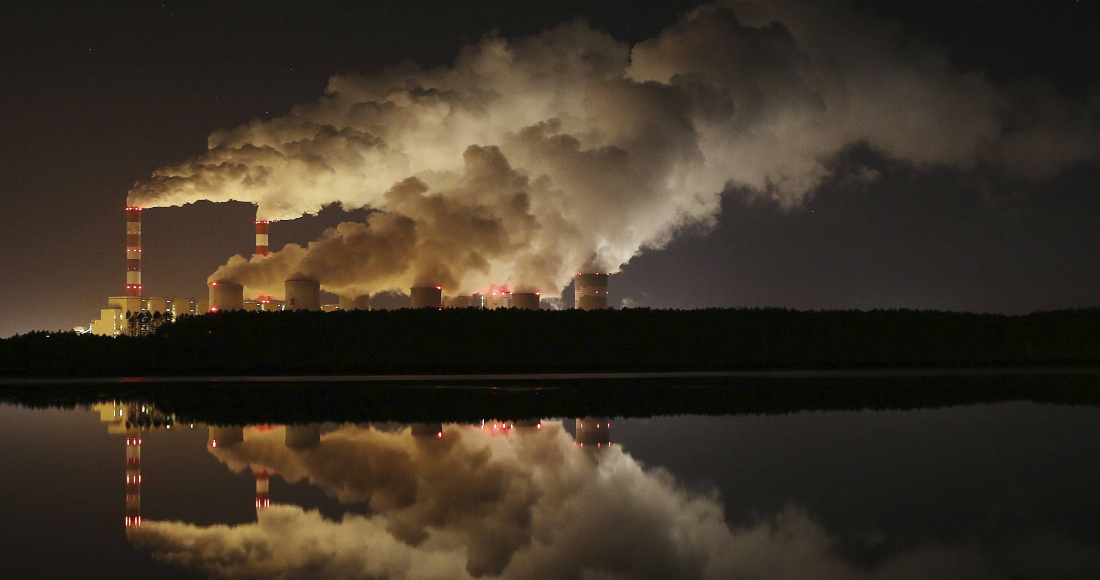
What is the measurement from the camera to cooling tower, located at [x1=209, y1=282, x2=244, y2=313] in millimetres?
47906

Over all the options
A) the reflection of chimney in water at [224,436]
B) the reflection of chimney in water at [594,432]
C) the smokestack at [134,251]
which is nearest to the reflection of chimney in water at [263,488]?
the reflection of chimney in water at [224,436]

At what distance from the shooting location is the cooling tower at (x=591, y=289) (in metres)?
48.8

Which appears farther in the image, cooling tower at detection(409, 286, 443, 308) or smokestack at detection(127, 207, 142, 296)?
smokestack at detection(127, 207, 142, 296)

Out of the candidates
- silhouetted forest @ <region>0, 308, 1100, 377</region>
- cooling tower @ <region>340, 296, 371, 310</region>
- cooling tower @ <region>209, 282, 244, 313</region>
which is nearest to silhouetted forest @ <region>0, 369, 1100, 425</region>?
silhouetted forest @ <region>0, 308, 1100, 377</region>

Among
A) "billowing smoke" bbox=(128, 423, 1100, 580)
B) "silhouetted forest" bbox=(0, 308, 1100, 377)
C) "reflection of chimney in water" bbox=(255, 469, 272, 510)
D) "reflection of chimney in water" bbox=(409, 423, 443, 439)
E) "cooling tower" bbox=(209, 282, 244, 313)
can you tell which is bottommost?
"billowing smoke" bbox=(128, 423, 1100, 580)

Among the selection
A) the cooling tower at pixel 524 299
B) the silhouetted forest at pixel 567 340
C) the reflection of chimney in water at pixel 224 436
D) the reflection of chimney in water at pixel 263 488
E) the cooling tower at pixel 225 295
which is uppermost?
the cooling tower at pixel 225 295

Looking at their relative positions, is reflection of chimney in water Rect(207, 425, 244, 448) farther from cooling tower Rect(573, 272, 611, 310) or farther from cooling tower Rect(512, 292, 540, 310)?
cooling tower Rect(573, 272, 611, 310)

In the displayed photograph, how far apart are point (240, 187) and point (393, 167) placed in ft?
29.8

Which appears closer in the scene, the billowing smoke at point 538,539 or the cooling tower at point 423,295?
the billowing smoke at point 538,539

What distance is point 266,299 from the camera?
51.1 m

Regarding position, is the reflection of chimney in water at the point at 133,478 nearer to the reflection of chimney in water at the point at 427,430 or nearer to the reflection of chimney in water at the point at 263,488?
the reflection of chimney in water at the point at 263,488

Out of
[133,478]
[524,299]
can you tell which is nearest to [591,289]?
[524,299]

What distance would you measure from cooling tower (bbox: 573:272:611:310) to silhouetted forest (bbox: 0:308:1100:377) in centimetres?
1421

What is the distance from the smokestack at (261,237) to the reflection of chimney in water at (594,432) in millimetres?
42624
